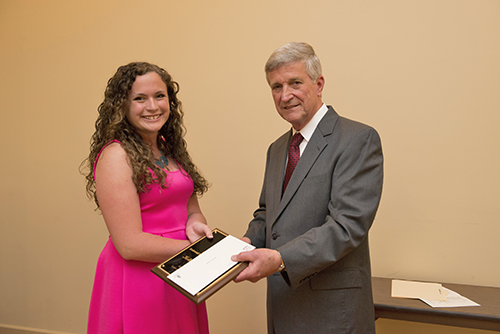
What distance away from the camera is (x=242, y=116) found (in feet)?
9.11

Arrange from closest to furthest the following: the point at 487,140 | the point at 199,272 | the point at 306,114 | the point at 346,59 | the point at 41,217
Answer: the point at 199,272, the point at 306,114, the point at 487,140, the point at 346,59, the point at 41,217

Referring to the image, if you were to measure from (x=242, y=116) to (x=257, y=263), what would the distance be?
157 cm

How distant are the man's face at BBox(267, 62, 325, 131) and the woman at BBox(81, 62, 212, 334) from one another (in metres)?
0.53

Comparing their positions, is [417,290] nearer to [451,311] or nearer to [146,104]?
[451,311]

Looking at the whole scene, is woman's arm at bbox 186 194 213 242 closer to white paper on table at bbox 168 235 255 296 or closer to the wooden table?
white paper on table at bbox 168 235 255 296

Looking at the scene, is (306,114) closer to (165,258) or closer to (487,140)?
(165,258)

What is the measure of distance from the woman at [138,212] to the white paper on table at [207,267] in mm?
153

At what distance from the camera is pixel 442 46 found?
2.30 metres

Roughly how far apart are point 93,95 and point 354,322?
2.77m

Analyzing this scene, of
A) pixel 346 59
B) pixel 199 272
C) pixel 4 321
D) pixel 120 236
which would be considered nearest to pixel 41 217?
pixel 4 321

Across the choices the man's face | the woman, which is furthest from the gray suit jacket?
the woman

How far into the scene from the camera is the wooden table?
1.94 metres

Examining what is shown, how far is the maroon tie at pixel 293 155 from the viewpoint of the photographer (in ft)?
5.55

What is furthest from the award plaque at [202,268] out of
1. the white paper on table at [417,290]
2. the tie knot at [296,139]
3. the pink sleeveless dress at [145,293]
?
the white paper on table at [417,290]
